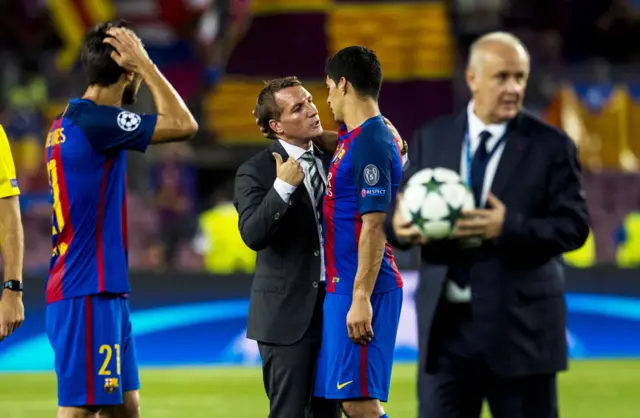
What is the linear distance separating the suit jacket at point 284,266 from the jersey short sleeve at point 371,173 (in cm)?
39

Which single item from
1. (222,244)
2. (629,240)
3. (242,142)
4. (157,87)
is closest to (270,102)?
(157,87)

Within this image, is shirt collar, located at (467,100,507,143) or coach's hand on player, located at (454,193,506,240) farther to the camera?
shirt collar, located at (467,100,507,143)

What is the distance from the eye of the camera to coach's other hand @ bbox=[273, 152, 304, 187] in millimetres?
4668

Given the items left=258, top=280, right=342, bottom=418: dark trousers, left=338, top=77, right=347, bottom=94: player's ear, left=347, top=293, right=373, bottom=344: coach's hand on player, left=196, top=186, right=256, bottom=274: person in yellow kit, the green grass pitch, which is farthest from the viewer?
left=196, top=186, right=256, bottom=274: person in yellow kit

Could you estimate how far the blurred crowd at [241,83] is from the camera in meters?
13.1

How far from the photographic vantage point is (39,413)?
8969mm

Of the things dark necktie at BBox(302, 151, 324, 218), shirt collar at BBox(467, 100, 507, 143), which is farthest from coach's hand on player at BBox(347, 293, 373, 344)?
shirt collar at BBox(467, 100, 507, 143)

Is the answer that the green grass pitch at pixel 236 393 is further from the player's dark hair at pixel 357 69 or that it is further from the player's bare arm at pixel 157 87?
the player's dark hair at pixel 357 69

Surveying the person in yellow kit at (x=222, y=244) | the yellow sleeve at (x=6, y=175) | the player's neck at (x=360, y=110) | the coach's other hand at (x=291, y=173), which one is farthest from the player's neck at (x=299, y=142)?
the person in yellow kit at (x=222, y=244)

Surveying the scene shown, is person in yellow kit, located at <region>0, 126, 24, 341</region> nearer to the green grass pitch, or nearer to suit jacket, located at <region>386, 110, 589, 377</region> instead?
suit jacket, located at <region>386, 110, 589, 377</region>

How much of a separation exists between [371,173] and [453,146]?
0.54 m

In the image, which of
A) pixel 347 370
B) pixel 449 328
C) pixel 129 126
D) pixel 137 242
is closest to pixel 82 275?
pixel 129 126

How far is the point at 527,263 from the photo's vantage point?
4.72 meters

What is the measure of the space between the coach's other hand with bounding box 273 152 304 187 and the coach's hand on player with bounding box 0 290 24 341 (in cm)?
113
